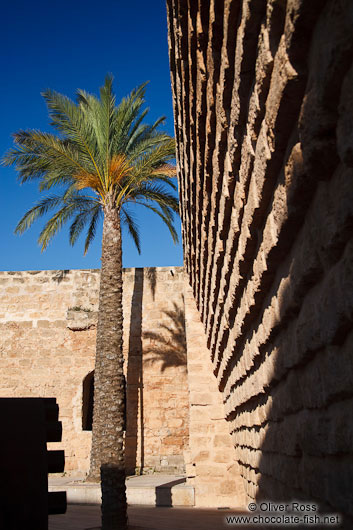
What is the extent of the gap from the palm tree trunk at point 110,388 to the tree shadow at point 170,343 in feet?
11.4

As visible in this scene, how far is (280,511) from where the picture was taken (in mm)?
2709

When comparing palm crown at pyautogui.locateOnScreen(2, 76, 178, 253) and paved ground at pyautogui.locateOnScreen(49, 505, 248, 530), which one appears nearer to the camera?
paved ground at pyautogui.locateOnScreen(49, 505, 248, 530)

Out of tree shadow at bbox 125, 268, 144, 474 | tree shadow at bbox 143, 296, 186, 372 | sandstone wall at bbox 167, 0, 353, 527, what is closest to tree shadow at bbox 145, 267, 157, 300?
tree shadow at bbox 125, 268, 144, 474

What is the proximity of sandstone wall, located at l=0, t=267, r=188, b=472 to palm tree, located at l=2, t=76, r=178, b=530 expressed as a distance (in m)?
2.43

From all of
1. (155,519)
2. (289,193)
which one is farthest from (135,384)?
(289,193)

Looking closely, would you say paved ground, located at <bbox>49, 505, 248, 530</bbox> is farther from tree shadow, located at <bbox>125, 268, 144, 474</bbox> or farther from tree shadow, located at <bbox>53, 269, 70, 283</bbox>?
tree shadow, located at <bbox>53, 269, 70, 283</bbox>

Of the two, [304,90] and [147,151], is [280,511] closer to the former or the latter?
[304,90]

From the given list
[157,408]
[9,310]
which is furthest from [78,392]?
[9,310]

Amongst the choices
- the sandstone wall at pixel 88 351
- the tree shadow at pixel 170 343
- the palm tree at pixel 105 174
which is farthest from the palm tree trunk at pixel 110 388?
the tree shadow at pixel 170 343

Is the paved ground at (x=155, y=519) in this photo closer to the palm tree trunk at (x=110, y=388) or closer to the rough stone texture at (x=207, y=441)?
the rough stone texture at (x=207, y=441)

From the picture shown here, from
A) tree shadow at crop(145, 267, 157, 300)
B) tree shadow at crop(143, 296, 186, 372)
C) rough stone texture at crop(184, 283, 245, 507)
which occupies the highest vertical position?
tree shadow at crop(145, 267, 157, 300)

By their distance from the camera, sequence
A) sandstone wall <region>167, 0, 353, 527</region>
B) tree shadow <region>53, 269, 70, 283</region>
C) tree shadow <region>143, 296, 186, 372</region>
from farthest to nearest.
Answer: tree shadow <region>53, 269, 70, 283</region> < tree shadow <region>143, 296, 186, 372</region> < sandstone wall <region>167, 0, 353, 527</region>

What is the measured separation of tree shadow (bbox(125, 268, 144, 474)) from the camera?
11469mm

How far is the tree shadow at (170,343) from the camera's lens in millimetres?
12250
